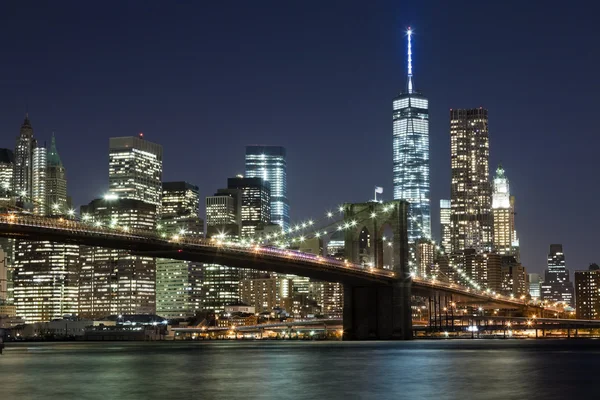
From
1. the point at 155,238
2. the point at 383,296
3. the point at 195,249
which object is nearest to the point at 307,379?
the point at 155,238

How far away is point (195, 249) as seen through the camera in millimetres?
88250

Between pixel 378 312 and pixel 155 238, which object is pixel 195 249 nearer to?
pixel 155 238

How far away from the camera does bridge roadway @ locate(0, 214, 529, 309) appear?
7594cm

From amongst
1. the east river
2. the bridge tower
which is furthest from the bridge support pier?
the east river

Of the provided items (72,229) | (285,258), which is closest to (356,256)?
(285,258)

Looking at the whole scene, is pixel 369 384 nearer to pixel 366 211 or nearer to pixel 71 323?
pixel 366 211

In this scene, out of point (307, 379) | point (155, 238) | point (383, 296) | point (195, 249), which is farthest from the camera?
point (383, 296)

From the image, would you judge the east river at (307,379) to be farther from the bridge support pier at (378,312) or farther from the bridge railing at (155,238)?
the bridge support pier at (378,312)

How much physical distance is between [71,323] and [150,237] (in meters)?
88.9

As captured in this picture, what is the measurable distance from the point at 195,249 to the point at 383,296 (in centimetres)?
2470

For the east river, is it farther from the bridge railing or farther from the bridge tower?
the bridge tower

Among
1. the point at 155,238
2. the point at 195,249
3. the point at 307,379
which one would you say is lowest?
the point at 307,379

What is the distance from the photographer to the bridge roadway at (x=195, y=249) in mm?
75938

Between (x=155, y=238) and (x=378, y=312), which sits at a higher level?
(x=155, y=238)
